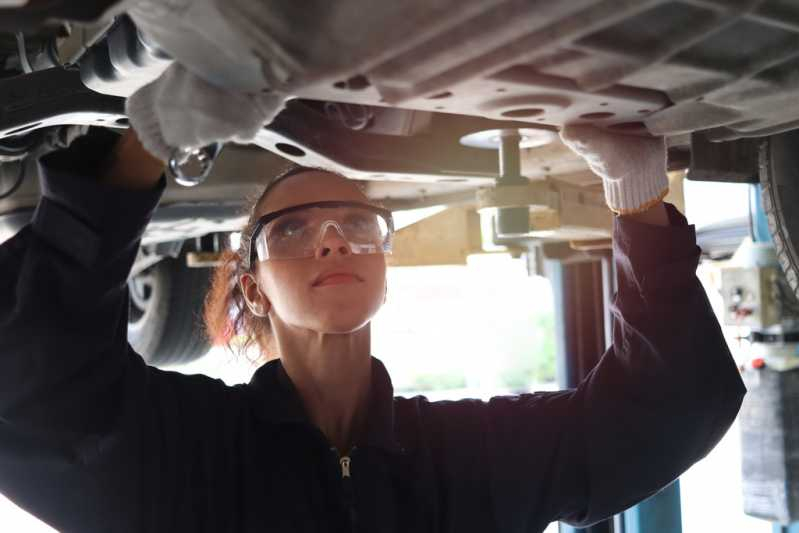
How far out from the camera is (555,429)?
125 centimetres

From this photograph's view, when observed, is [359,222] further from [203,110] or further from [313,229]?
[203,110]

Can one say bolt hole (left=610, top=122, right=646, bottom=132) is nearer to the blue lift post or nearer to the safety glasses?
the safety glasses

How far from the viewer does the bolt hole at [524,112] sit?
798 mm

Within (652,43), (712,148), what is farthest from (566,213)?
(652,43)

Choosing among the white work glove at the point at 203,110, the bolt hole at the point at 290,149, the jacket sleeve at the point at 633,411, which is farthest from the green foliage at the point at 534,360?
the white work glove at the point at 203,110

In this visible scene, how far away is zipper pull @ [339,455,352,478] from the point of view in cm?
114

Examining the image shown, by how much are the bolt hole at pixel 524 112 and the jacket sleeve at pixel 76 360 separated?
1.36 ft

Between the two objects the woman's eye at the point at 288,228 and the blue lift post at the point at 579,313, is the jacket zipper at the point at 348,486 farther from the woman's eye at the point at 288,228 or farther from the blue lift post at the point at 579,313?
the blue lift post at the point at 579,313

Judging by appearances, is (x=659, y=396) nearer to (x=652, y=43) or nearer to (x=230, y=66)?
(x=652, y=43)

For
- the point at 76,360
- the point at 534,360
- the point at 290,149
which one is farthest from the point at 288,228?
the point at 534,360

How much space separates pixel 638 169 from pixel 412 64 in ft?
1.57

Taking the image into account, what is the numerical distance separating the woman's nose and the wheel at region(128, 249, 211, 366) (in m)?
1.24

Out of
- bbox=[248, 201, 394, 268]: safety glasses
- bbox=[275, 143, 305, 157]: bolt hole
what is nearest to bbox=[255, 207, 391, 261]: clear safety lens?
bbox=[248, 201, 394, 268]: safety glasses

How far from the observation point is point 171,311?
233 centimetres
